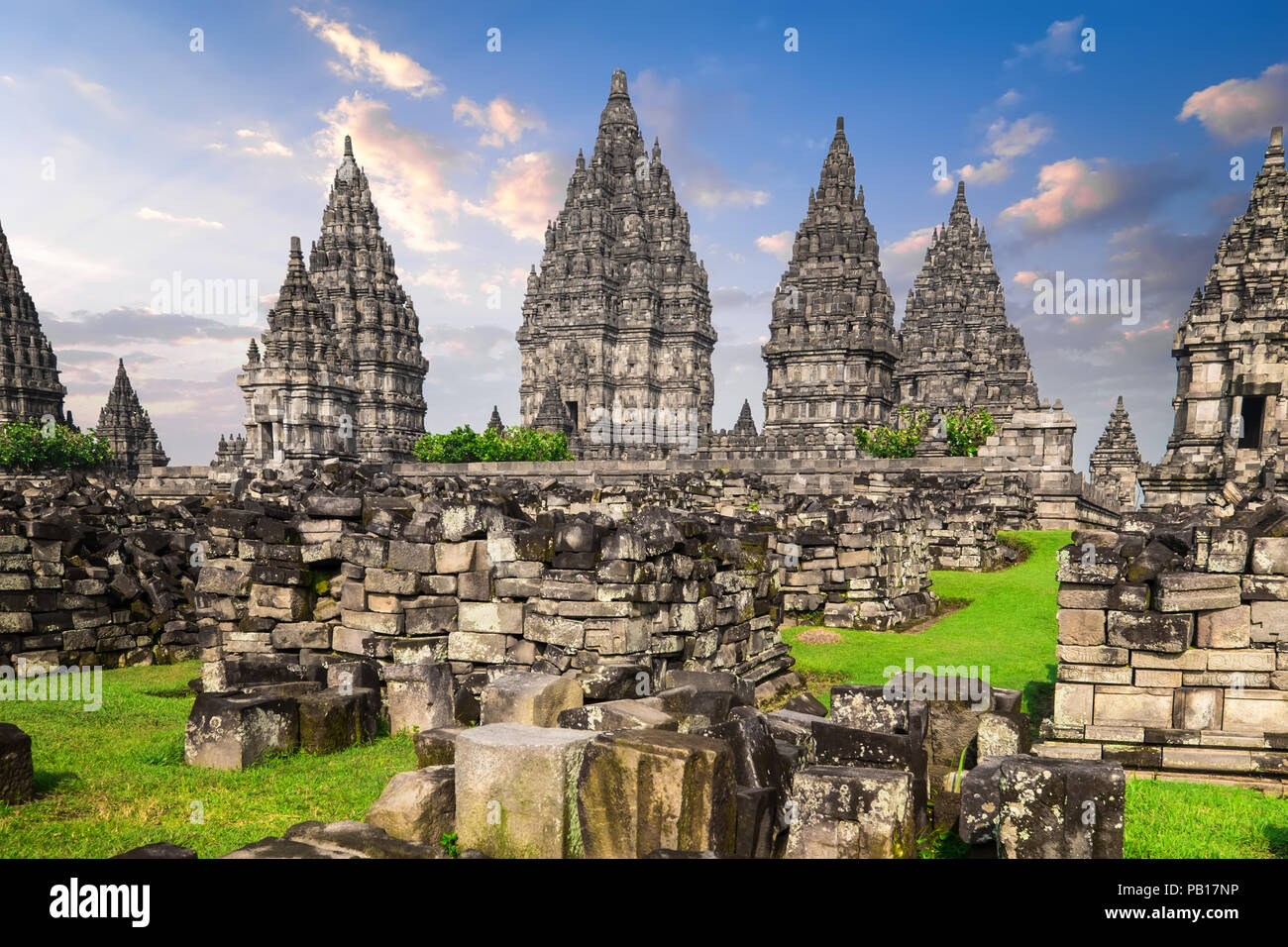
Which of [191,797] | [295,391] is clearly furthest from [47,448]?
[191,797]

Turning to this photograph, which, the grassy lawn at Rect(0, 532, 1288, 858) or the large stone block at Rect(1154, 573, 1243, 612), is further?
the large stone block at Rect(1154, 573, 1243, 612)

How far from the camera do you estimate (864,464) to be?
29844 mm

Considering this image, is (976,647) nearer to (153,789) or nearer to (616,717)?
(616,717)

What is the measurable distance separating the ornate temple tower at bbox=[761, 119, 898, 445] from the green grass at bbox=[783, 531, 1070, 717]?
77.1 feet

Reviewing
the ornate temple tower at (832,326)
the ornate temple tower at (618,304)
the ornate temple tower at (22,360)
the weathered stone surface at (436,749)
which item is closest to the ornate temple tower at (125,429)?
the ornate temple tower at (22,360)

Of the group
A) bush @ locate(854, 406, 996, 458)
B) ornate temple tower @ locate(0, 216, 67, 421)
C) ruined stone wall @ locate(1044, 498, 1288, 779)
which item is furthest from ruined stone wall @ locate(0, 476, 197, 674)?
ornate temple tower @ locate(0, 216, 67, 421)

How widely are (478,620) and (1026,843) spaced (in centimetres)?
531

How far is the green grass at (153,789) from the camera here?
14.3 ft

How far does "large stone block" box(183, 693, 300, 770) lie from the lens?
5.55 m

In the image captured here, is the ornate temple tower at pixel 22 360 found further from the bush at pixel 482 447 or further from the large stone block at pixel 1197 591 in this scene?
the large stone block at pixel 1197 591

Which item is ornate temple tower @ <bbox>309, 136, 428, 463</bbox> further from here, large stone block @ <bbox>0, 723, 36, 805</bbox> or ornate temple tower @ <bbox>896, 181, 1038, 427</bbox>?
large stone block @ <bbox>0, 723, 36, 805</bbox>

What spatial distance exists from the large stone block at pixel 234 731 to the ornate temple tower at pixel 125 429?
52234 millimetres

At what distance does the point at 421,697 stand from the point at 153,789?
80.4 inches
